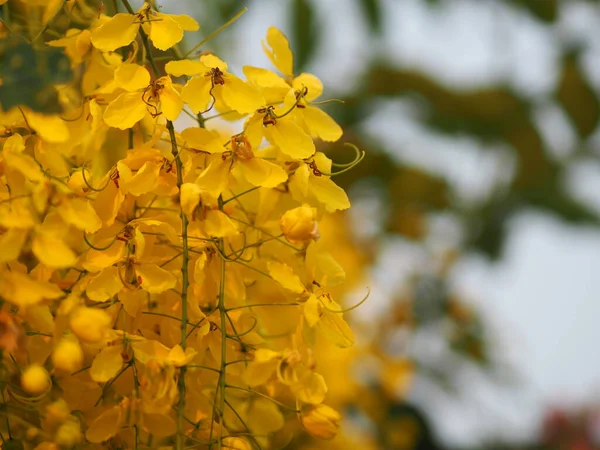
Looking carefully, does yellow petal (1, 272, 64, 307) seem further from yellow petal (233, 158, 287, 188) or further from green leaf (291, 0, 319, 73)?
green leaf (291, 0, 319, 73)

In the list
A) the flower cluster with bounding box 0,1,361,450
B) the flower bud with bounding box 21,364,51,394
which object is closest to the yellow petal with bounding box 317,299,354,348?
the flower cluster with bounding box 0,1,361,450

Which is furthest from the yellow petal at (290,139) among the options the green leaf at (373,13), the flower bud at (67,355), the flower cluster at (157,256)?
the green leaf at (373,13)

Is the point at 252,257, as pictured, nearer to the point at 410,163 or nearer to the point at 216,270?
the point at 216,270

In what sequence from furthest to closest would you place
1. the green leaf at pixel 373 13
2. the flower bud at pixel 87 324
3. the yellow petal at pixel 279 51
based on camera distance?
the green leaf at pixel 373 13, the yellow petal at pixel 279 51, the flower bud at pixel 87 324

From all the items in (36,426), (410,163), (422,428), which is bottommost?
(422,428)

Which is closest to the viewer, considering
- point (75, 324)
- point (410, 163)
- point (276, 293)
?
point (75, 324)

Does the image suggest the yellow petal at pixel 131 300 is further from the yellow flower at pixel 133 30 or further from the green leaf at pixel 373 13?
the green leaf at pixel 373 13

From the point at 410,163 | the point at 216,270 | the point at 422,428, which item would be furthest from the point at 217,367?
the point at 410,163
